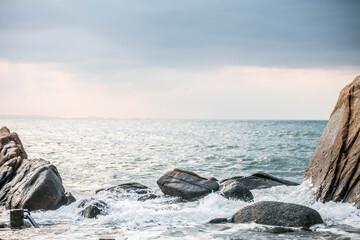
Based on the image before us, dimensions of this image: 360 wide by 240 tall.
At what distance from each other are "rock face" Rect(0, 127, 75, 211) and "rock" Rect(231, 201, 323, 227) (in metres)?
6.35

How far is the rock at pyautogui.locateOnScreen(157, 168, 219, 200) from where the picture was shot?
15.7 meters

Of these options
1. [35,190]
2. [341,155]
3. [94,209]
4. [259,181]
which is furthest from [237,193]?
[35,190]

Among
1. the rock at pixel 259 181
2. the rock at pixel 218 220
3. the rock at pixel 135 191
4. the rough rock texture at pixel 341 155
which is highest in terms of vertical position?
the rough rock texture at pixel 341 155

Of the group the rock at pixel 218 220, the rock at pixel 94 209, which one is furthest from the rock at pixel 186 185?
the rock at pixel 218 220

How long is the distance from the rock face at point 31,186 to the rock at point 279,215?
250 inches

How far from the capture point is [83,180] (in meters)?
21.8

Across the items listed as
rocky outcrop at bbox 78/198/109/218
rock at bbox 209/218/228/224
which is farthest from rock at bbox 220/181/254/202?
rocky outcrop at bbox 78/198/109/218

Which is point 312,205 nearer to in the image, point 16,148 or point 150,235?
point 150,235

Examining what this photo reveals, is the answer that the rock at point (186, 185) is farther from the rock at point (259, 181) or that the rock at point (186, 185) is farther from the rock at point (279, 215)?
the rock at point (279, 215)

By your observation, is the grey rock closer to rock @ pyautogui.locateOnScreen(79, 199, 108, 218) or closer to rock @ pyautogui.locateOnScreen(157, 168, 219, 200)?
rock @ pyautogui.locateOnScreen(79, 199, 108, 218)

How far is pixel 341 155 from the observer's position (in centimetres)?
1268

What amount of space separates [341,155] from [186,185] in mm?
5987

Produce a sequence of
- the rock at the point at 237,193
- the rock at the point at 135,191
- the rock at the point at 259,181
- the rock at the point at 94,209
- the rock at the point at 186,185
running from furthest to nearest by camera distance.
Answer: the rock at the point at 259,181
the rock at the point at 135,191
the rock at the point at 186,185
the rock at the point at 237,193
the rock at the point at 94,209

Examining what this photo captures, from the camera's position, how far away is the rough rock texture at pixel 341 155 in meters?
12.2
